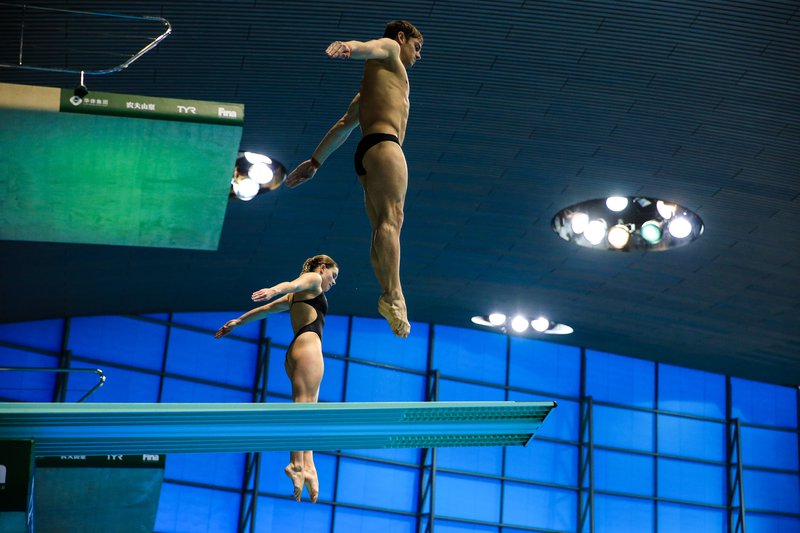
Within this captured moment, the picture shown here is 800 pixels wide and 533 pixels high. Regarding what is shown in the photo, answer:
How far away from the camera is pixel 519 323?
2697cm

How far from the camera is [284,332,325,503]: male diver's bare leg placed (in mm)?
8609

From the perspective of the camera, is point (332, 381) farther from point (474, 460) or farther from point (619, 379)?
point (619, 379)

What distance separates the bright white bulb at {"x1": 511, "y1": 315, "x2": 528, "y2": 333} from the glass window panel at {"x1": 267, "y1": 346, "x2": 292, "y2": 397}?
506 cm

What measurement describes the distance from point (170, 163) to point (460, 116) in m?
5.90

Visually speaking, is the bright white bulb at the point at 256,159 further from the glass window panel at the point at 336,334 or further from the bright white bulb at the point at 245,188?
the glass window panel at the point at 336,334

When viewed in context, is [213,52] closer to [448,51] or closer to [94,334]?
[448,51]

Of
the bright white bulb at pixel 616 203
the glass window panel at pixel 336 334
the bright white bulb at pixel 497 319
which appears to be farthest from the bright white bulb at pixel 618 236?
the glass window panel at pixel 336 334

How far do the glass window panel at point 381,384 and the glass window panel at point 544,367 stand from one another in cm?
259

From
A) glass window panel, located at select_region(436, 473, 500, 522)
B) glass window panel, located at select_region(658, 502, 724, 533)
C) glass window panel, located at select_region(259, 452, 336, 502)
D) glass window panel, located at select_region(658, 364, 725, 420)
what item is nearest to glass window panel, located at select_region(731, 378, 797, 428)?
glass window panel, located at select_region(658, 364, 725, 420)

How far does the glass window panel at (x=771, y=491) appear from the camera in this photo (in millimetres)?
28453

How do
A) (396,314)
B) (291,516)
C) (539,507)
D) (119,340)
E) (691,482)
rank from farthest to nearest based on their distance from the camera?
(691,482), (539,507), (291,516), (119,340), (396,314)

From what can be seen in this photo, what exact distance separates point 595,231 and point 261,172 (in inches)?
266

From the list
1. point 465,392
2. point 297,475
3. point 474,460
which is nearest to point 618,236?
point 465,392

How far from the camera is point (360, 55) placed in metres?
6.36
